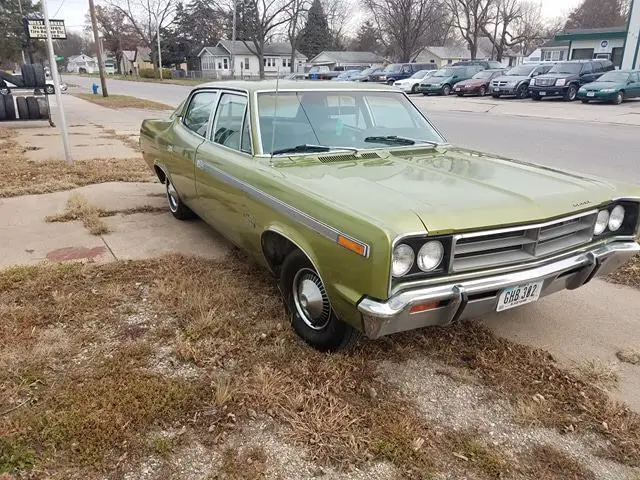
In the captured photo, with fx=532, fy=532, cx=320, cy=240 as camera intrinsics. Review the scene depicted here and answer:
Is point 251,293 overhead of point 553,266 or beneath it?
beneath

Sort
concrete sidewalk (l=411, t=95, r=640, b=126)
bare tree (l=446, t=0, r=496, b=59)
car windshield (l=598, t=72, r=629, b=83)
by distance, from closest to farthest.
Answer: concrete sidewalk (l=411, t=95, r=640, b=126) → car windshield (l=598, t=72, r=629, b=83) → bare tree (l=446, t=0, r=496, b=59)

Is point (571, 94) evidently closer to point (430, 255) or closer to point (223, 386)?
point (430, 255)

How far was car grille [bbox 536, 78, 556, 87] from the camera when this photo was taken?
79.7 feet

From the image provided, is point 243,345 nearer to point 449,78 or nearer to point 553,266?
point 553,266

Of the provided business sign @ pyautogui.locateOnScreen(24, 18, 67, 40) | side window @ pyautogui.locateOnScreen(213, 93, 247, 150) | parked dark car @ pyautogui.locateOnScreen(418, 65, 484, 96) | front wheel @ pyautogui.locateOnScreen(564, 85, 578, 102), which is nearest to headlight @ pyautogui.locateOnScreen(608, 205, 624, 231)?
side window @ pyautogui.locateOnScreen(213, 93, 247, 150)

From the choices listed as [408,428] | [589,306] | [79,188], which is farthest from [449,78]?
[408,428]

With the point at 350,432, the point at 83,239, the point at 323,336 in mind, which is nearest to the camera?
the point at 350,432

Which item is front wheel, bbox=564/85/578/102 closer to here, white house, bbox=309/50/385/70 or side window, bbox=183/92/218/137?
side window, bbox=183/92/218/137

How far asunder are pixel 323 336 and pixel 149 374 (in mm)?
1048

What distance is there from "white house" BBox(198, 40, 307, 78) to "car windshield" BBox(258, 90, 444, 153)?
250 ft

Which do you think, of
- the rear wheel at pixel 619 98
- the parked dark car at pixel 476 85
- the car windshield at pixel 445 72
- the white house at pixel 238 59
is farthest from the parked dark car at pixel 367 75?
the white house at pixel 238 59

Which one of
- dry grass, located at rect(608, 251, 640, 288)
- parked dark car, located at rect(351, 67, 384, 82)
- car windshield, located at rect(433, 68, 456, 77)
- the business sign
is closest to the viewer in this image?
dry grass, located at rect(608, 251, 640, 288)

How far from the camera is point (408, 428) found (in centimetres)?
269

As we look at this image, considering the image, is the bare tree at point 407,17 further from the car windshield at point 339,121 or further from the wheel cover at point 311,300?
the wheel cover at point 311,300
